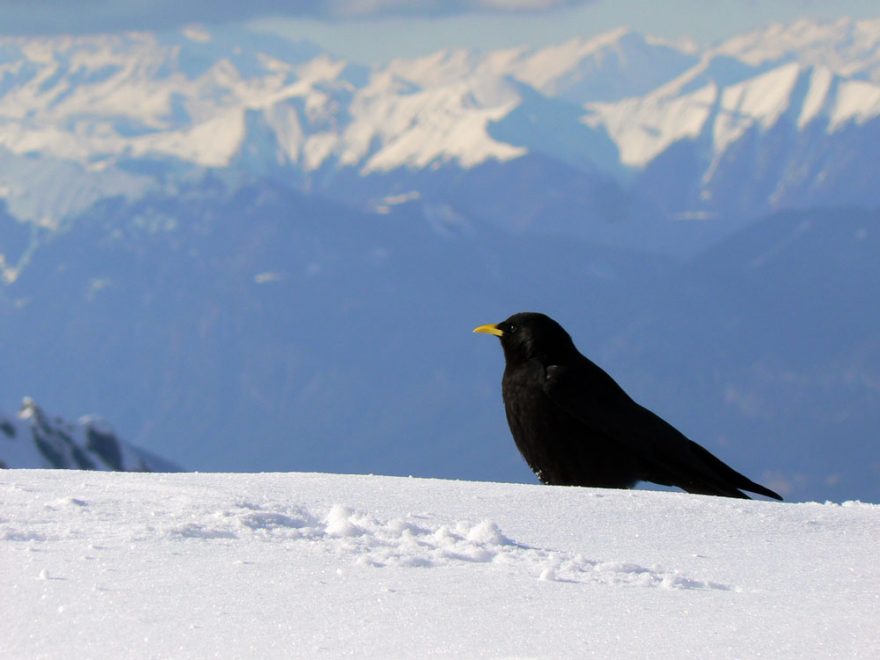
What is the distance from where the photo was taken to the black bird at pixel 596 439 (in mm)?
8297

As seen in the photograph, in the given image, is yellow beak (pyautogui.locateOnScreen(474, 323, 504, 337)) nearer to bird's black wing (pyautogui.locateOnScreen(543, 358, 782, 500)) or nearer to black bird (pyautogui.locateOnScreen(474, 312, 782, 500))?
black bird (pyautogui.locateOnScreen(474, 312, 782, 500))

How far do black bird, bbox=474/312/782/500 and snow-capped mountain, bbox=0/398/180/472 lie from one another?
75082 millimetres

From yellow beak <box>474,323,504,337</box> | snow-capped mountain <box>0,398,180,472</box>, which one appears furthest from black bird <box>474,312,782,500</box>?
snow-capped mountain <box>0,398,180,472</box>

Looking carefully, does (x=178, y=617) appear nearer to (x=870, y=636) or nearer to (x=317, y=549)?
(x=317, y=549)

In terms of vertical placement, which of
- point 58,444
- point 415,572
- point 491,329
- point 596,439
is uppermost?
point 58,444

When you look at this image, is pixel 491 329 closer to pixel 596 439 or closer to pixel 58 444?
pixel 596 439

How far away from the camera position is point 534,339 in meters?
8.77

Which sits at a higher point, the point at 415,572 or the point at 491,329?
the point at 491,329

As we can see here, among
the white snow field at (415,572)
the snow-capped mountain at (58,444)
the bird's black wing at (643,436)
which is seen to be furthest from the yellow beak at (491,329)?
the snow-capped mountain at (58,444)

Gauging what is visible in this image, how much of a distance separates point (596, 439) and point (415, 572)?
12.0 feet

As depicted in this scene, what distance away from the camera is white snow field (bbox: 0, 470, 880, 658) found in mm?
4016

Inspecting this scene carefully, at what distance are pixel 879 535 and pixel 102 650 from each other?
4110mm

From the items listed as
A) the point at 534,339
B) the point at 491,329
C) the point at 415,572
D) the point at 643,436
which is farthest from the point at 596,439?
the point at 415,572

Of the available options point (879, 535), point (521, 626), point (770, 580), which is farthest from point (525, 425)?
point (521, 626)
